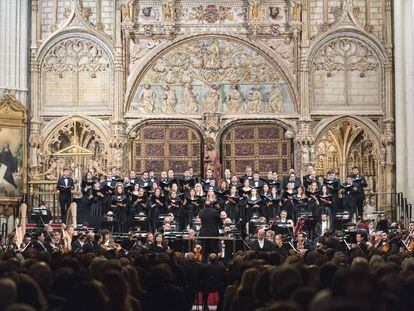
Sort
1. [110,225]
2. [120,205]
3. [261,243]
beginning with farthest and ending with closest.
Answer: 1. [120,205]
2. [110,225]
3. [261,243]

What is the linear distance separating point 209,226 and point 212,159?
8999 mm

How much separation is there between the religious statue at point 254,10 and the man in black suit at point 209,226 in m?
11.7

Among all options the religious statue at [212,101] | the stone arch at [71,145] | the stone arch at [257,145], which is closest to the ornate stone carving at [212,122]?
the religious statue at [212,101]

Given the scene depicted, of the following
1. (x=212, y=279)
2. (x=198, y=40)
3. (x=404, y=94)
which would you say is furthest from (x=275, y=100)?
(x=212, y=279)

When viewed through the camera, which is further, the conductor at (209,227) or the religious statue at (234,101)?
the religious statue at (234,101)

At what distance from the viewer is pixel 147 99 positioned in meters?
32.6

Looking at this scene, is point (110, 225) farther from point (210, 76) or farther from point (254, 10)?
point (254, 10)

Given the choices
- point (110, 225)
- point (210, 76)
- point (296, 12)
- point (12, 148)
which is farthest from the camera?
point (210, 76)

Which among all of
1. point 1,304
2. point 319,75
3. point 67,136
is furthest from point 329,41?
point 1,304

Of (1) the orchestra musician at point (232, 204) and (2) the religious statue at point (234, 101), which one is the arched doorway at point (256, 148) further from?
(1) the orchestra musician at point (232, 204)

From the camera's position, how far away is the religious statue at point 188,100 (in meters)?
32.5

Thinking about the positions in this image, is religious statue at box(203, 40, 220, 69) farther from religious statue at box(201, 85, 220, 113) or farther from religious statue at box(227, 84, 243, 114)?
religious statue at box(227, 84, 243, 114)

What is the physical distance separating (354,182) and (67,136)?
442 inches

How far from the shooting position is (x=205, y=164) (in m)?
31.8
